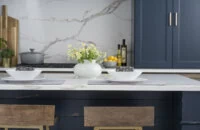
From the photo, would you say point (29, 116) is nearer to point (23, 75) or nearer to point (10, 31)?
point (23, 75)

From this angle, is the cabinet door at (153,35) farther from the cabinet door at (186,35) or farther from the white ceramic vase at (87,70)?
the white ceramic vase at (87,70)

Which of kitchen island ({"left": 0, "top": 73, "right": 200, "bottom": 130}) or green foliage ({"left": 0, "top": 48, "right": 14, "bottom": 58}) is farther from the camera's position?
green foliage ({"left": 0, "top": 48, "right": 14, "bottom": 58})

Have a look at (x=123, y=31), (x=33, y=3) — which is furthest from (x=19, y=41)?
(x=123, y=31)

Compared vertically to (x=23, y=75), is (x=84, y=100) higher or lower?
lower

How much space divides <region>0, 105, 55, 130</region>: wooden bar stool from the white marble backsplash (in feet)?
8.63

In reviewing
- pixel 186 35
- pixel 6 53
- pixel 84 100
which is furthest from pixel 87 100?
pixel 6 53

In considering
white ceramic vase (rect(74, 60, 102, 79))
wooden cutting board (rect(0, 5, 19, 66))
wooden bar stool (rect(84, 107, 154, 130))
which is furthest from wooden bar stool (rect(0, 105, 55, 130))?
wooden cutting board (rect(0, 5, 19, 66))

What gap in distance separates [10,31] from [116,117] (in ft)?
9.32

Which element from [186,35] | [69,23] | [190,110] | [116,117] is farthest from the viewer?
[69,23]

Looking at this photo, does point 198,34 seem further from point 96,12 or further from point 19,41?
point 19,41

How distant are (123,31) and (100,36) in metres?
0.29

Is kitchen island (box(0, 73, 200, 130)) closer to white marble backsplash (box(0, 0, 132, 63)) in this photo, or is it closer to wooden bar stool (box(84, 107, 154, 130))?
wooden bar stool (box(84, 107, 154, 130))

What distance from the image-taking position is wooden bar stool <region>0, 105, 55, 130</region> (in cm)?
173

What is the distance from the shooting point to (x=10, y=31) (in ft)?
13.9
